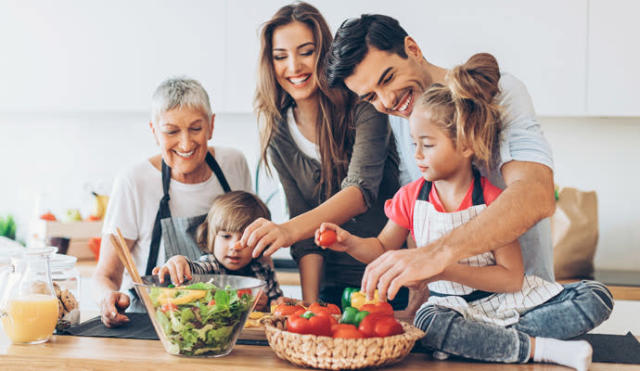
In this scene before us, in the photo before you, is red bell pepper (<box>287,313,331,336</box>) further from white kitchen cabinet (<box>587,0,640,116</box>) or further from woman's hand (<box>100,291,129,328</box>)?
white kitchen cabinet (<box>587,0,640,116</box>)

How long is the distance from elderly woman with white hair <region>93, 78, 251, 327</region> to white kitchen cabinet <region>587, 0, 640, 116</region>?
175 centimetres

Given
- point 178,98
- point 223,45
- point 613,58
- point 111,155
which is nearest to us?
point 178,98

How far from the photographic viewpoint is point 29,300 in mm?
1375

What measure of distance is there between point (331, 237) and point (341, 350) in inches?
11.7

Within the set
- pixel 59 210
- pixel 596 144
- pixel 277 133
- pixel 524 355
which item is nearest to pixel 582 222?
pixel 596 144

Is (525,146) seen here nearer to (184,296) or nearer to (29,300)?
(184,296)

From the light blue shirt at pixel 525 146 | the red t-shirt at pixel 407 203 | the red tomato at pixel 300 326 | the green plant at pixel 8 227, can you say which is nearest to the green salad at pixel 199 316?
the red tomato at pixel 300 326

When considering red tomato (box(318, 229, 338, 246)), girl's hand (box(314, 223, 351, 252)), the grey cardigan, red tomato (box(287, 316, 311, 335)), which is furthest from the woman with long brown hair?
red tomato (box(287, 316, 311, 335))

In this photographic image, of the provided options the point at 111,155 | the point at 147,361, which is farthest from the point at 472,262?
the point at 111,155

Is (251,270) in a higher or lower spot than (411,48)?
lower

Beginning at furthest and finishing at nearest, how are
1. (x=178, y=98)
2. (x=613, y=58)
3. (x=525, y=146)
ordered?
1. (x=613, y=58)
2. (x=178, y=98)
3. (x=525, y=146)

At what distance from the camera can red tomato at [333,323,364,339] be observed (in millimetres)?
1196

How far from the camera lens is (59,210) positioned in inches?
145

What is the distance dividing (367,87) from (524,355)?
0.72 m
